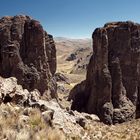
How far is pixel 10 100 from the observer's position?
799 inches

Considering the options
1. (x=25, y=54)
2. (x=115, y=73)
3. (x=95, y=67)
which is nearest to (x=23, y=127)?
(x=25, y=54)

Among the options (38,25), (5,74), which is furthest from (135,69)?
(5,74)

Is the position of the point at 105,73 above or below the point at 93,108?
above

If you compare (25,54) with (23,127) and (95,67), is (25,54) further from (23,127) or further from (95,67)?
(23,127)

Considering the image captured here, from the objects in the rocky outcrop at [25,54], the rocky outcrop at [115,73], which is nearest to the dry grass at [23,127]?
the rocky outcrop at [25,54]

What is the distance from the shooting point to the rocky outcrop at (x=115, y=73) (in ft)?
173

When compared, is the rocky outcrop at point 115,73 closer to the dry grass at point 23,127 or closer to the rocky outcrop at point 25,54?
the rocky outcrop at point 25,54

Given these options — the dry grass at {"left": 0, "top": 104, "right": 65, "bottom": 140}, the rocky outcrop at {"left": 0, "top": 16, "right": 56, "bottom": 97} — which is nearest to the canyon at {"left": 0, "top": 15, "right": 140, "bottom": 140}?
the rocky outcrop at {"left": 0, "top": 16, "right": 56, "bottom": 97}

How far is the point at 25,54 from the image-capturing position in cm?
4897

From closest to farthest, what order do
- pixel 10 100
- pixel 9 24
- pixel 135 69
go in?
pixel 10 100 < pixel 9 24 < pixel 135 69

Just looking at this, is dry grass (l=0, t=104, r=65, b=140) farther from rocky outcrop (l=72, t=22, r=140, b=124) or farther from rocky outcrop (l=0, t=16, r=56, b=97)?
rocky outcrop (l=72, t=22, r=140, b=124)

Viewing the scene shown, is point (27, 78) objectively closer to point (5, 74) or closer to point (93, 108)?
point (5, 74)

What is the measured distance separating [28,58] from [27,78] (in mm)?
2934

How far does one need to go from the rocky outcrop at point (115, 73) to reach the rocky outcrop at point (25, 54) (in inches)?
273
